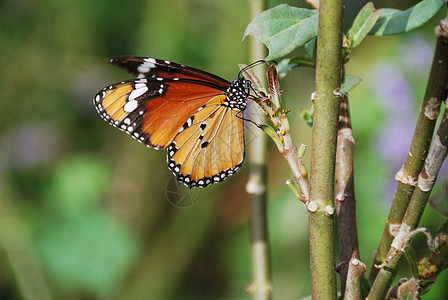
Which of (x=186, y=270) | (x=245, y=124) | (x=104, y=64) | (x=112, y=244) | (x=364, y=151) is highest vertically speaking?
(x=104, y=64)

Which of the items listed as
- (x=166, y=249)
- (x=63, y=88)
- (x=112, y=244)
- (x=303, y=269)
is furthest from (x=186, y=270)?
(x=63, y=88)

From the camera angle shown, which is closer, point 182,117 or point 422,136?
point 422,136

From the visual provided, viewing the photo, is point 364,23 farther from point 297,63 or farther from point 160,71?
point 160,71

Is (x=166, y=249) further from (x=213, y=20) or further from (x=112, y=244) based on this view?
(x=213, y=20)

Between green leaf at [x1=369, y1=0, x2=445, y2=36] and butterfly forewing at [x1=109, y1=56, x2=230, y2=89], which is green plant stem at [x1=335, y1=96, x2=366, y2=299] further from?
butterfly forewing at [x1=109, y1=56, x2=230, y2=89]

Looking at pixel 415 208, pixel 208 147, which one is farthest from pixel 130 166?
pixel 415 208

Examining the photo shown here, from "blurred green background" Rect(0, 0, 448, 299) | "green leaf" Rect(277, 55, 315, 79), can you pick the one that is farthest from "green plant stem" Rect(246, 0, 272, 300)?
"blurred green background" Rect(0, 0, 448, 299)

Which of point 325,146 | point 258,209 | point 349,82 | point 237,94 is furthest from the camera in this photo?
point 237,94

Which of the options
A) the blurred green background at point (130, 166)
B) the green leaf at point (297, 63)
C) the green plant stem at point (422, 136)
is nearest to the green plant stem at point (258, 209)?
the green leaf at point (297, 63)
